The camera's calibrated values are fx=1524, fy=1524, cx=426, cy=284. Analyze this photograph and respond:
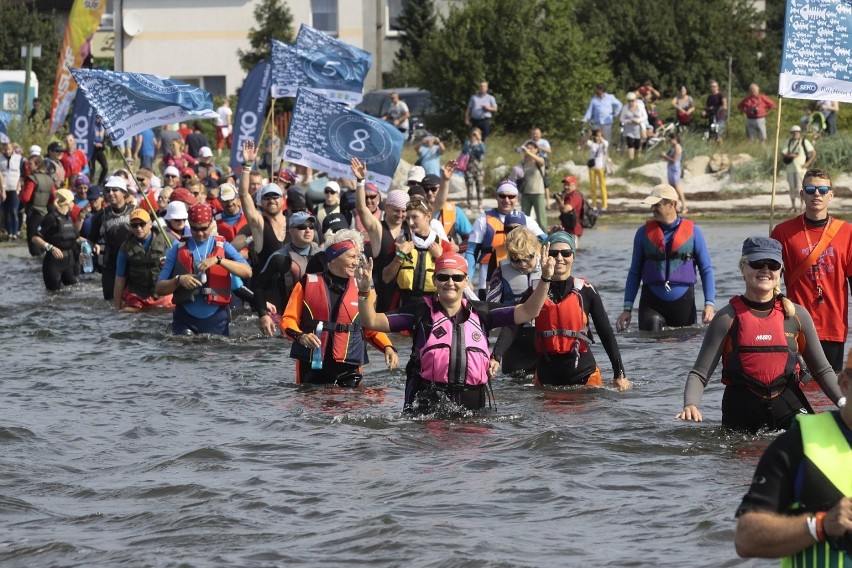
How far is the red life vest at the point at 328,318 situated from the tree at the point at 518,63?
23.8 meters

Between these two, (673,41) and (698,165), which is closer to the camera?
(698,165)

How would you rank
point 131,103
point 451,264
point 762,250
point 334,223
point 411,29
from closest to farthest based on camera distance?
point 762,250
point 451,264
point 334,223
point 131,103
point 411,29

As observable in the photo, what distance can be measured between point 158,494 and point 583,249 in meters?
16.2

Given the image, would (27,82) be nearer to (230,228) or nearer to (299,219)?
(230,228)

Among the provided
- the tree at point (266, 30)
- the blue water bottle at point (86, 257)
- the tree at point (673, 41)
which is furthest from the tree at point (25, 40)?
the blue water bottle at point (86, 257)

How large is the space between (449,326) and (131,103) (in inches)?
377

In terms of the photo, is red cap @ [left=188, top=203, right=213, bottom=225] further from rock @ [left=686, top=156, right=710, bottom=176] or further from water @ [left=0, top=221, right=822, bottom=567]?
rock @ [left=686, top=156, right=710, bottom=176]

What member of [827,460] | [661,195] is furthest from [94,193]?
[827,460]

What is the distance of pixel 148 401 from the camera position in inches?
463

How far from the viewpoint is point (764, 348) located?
791 centimetres

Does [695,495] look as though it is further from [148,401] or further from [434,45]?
[434,45]

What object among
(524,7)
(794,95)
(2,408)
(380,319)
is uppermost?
(524,7)

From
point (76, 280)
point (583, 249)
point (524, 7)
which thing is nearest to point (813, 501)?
point (76, 280)

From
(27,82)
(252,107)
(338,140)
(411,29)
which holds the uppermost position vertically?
(411,29)
